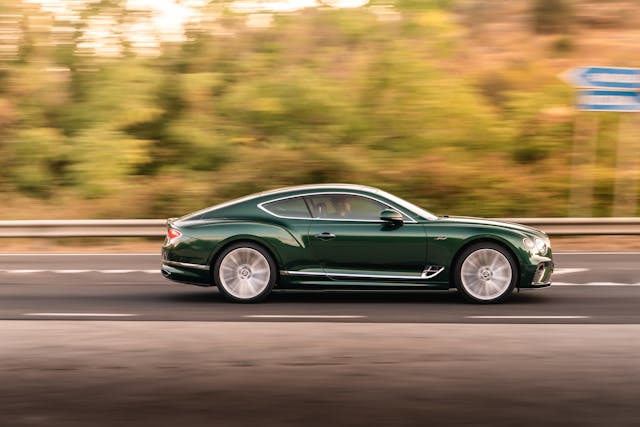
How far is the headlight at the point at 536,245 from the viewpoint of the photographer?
32.4 feet

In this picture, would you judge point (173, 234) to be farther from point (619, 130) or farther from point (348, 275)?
point (619, 130)

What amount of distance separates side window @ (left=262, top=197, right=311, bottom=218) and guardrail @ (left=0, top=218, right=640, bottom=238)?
6.99 m

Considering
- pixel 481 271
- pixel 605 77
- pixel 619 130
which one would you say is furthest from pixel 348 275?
pixel 619 130

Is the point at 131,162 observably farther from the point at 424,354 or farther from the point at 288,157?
the point at 424,354

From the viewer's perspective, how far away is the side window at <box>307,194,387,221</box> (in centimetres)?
1009

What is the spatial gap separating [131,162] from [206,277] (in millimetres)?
11493

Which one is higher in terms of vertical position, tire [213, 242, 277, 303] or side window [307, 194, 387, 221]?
side window [307, 194, 387, 221]

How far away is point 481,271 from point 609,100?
9.41m

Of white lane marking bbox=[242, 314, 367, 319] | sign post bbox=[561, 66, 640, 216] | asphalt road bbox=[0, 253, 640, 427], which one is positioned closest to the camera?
asphalt road bbox=[0, 253, 640, 427]

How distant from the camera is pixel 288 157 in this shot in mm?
19969

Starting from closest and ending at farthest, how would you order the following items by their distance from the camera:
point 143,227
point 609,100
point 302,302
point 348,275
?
point 348,275 → point 302,302 → point 143,227 → point 609,100

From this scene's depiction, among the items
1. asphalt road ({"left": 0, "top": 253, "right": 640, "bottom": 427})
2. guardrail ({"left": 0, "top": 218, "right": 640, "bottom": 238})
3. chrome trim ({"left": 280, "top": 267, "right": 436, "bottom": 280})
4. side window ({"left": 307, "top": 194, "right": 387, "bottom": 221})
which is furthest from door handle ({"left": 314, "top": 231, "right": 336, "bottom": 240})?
guardrail ({"left": 0, "top": 218, "right": 640, "bottom": 238})

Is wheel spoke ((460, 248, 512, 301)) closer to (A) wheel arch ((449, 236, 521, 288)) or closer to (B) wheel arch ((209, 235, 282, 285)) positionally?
(A) wheel arch ((449, 236, 521, 288))

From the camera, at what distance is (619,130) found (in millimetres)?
21359
